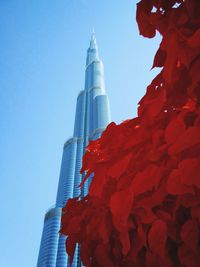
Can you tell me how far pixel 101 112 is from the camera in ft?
254

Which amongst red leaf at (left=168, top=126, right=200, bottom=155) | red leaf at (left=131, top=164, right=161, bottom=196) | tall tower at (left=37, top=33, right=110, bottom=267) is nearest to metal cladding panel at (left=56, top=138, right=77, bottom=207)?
tall tower at (left=37, top=33, right=110, bottom=267)

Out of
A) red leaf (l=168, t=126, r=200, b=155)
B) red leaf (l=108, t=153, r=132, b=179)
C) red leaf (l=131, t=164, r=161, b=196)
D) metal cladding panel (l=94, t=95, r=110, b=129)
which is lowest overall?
red leaf (l=131, t=164, r=161, b=196)

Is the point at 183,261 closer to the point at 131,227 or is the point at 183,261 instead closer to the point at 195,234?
the point at 195,234

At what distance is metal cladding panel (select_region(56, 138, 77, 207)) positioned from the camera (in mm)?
65488


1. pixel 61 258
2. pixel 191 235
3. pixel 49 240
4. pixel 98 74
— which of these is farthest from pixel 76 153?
pixel 191 235

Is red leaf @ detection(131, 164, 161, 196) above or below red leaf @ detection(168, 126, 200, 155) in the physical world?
below

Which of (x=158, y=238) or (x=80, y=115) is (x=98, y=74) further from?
(x=158, y=238)

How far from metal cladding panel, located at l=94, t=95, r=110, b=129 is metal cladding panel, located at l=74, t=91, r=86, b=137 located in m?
4.72

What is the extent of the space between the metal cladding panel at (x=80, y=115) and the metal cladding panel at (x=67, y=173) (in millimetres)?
3753

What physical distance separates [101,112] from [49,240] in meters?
36.7

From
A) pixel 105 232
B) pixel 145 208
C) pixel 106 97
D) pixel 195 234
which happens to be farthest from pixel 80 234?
pixel 106 97

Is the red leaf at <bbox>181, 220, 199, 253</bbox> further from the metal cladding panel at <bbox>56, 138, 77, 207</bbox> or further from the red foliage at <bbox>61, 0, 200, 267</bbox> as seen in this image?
the metal cladding panel at <bbox>56, 138, 77, 207</bbox>

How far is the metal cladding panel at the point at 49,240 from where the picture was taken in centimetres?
5778

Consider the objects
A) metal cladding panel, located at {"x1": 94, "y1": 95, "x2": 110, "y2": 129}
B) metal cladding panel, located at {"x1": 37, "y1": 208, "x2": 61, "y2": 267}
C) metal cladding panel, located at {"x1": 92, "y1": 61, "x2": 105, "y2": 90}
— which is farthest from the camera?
metal cladding panel, located at {"x1": 92, "y1": 61, "x2": 105, "y2": 90}
